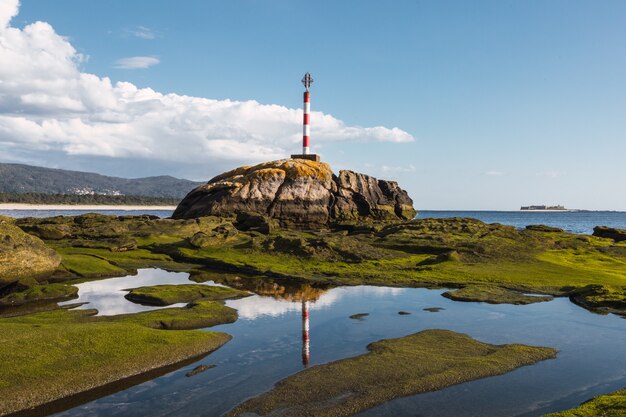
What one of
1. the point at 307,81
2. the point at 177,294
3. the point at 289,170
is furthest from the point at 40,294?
the point at 307,81

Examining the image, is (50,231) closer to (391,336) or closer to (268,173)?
(268,173)


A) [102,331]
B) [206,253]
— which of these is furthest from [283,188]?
[102,331]

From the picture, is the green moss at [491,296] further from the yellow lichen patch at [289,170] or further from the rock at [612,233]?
the yellow lichen patch at [289,170]

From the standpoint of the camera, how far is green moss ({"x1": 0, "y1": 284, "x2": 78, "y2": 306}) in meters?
29.6

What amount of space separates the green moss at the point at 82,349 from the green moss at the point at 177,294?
459 cm

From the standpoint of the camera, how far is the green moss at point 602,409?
1331cm

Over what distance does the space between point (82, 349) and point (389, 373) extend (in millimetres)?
11655

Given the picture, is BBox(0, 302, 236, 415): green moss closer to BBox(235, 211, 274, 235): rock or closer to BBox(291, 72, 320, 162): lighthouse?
BBox(235, 211, 274, 235): rock

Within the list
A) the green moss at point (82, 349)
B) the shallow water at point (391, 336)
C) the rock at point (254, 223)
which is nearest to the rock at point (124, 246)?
the rock at point (254, 223)

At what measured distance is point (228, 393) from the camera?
16.7m

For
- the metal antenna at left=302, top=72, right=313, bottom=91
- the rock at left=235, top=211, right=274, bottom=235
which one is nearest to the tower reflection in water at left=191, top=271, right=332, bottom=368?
the rock at left=235, top=211, right=274, bottom=235

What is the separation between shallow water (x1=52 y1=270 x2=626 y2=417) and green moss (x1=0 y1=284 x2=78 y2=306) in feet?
7.87

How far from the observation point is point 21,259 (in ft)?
104

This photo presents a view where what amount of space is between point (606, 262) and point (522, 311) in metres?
22.2
